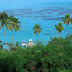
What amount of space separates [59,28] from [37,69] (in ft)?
99.4

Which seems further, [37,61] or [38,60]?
[38,60]

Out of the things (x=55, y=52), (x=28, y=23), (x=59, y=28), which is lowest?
(x=55, y=52)

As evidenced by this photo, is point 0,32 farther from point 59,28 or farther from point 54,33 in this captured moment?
point 59,28

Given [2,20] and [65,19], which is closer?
[2,20]

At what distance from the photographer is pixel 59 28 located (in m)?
41.1

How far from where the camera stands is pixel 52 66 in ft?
38.8

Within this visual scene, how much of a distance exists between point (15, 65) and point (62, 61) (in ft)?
10.8

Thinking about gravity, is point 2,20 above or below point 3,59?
above

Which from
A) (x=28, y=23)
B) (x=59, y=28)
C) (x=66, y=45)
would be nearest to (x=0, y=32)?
(x=28, y=23)

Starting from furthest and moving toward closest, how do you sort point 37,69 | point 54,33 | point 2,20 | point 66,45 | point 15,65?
1. point 54,33
2. point 2,20
3. point 66,45
4. point 37,69
5. point 15,65

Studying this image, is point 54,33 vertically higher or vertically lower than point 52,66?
higher

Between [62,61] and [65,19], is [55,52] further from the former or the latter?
[65,19]

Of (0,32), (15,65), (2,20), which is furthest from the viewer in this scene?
(0,32)

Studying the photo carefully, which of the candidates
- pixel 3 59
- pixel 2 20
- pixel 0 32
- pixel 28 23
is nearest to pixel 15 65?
pixel 3 59
